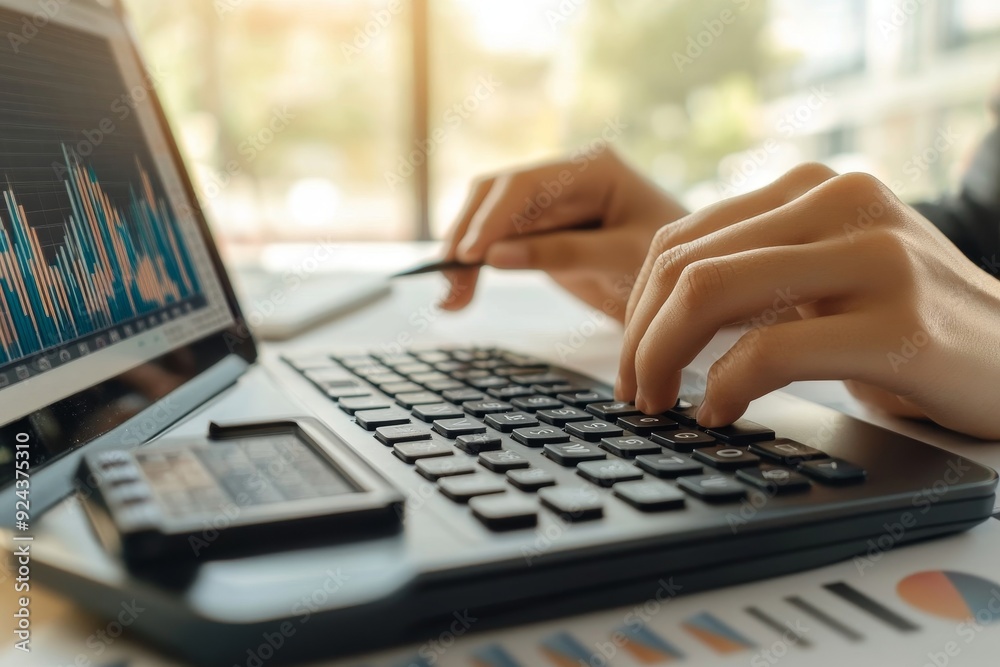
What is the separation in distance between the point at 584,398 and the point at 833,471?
0.60 ft

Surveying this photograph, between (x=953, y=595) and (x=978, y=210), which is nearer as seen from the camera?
(x=953, y=595)

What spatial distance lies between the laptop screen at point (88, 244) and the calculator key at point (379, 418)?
13cm

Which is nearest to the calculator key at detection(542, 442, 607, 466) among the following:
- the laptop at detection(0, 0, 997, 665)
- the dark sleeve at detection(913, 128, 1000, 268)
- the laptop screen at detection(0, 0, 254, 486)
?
the laptop at detection(0, 0, 997, 665)

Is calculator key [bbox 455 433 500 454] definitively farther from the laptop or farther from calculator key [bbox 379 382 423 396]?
calculator key [bbox 379 382 423 396]

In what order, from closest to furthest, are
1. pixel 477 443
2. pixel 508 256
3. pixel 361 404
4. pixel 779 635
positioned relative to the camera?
pixel 779 635 < pixel 477 443 < pixel 361 404 < pixel 508 256

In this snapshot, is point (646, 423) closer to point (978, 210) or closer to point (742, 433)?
point (742, 433)

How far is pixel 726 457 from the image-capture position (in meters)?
0.36

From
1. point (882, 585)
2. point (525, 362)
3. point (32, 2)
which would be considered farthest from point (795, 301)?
point (32, 2)

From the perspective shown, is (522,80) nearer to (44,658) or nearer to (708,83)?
(708,83)

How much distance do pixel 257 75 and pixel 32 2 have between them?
4.62 metres

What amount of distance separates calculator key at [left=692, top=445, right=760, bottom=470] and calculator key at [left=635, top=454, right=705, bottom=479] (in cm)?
1

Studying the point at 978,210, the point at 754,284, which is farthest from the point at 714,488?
the point at 978,210

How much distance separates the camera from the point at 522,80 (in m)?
5.01

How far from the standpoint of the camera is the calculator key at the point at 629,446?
1.22 ft
